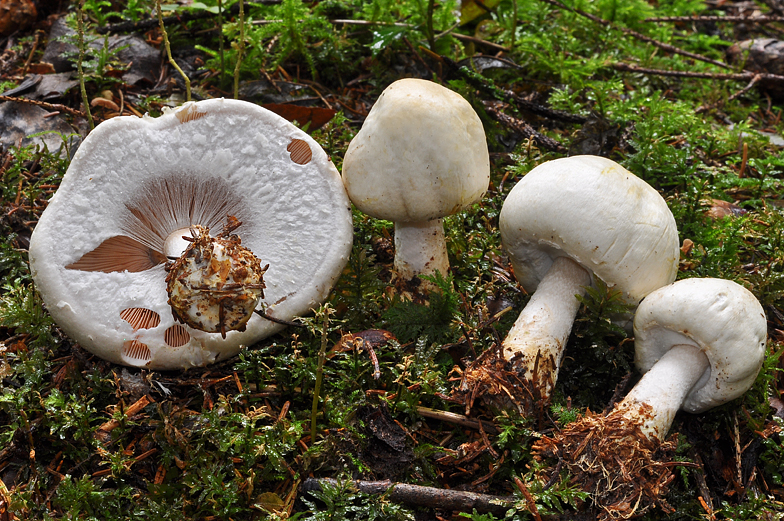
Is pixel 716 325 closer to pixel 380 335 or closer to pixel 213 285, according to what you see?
pixel 380 335

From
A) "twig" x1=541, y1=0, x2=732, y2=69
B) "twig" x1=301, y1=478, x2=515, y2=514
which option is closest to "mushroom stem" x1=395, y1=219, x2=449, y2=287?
"twig" x1=301, y1=478, x2=515, y2=514

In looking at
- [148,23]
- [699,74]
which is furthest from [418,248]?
[699,74]

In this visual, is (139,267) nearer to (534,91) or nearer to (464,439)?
(464,439)

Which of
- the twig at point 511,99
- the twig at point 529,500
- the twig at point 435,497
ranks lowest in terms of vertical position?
the twig at point 435,497

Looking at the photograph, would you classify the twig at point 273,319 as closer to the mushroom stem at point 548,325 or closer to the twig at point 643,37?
the mushroom stem at point 548,325

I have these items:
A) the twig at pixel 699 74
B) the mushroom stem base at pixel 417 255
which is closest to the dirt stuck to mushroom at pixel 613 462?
the mushroom stem base at pixel 417 255

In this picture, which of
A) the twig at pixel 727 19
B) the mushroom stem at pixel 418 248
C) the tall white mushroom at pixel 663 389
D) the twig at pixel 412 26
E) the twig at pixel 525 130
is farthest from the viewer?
the twig at pixel 727 19

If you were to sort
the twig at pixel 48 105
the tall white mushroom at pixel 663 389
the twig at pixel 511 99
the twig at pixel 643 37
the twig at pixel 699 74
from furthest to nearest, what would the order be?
the twig at pixel 643 37, the twig at pixel 699 74, the twig at pixel 511 99, the twig at pixel 48 105, the tall white mushroom at pixel 663 389
